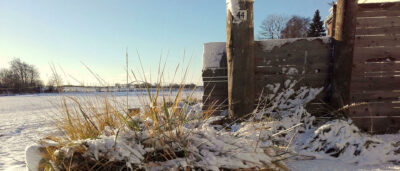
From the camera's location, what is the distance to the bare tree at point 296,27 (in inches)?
973

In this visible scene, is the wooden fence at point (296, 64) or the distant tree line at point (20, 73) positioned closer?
the wooden fence at point (296, 64)

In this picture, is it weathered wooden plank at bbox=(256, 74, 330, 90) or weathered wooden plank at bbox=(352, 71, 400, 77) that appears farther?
weathered wooden plank at bbox=(256, 74, 330, 90)

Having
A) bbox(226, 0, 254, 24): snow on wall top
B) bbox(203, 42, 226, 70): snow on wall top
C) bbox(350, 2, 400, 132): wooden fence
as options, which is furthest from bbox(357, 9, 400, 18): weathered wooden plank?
bbox(203, 42, 226, 70): snow on wall top

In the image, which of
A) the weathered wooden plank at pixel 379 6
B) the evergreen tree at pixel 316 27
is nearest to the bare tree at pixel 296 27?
the evergreen tree at pixel 316 27

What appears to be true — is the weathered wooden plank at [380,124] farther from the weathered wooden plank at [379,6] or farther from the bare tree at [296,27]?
the bare tree at [296,27]

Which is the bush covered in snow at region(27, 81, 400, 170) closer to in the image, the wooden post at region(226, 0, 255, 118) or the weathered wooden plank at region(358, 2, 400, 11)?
the wooden post at region(226, 0, 255, 118)

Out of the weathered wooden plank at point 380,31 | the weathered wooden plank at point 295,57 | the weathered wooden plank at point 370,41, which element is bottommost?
the weathered wooden plank at point 295,57

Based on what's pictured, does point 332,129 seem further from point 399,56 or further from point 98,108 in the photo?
point 98,108

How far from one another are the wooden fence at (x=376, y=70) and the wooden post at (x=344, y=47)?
129 millimetres

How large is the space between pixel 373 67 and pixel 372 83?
223 millimetres

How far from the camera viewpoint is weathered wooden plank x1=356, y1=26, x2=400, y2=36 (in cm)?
261

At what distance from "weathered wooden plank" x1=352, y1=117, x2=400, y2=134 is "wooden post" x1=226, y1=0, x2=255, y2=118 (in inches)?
61.4

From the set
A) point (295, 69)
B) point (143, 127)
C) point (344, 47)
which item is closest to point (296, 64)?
point (295, 69)

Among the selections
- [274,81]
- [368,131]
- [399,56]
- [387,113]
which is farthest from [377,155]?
[399,56]
